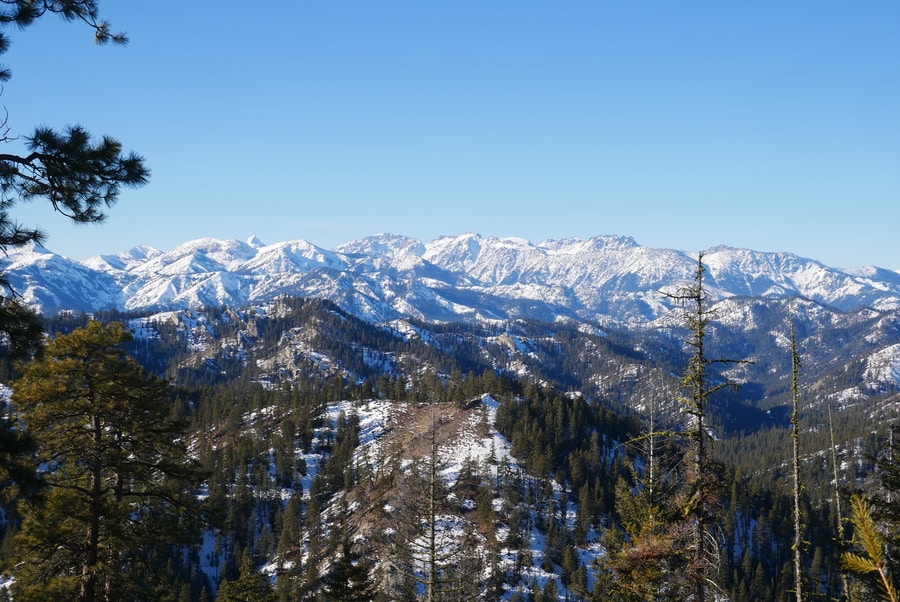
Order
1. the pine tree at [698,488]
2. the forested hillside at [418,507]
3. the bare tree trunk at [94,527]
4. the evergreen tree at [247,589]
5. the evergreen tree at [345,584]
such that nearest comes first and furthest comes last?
the bare tree trunk at [94,527] → the forested hillside at [418,507] → the pine tree at [698,488] → the evergreen tree at [247,589] → the evergreen tree at [345,584]

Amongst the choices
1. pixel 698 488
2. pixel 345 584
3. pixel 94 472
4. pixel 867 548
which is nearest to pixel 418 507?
pixel 345 584

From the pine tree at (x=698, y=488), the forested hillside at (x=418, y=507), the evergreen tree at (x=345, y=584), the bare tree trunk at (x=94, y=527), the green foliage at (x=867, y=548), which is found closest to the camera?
the green foliage at (x=867, y=548)

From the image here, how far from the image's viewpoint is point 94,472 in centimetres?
2041

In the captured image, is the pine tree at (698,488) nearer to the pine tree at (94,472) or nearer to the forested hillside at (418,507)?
the forested hillside at (418,507)

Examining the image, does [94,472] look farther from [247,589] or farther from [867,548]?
[247,589]

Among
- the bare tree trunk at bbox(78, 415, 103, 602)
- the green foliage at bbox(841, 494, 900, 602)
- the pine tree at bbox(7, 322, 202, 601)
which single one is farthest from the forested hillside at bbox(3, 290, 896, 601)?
the green foliage at bbox(841, 494, 900, 602)

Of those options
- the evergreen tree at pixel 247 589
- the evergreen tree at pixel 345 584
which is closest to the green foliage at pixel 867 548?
the evergreen tree at pixel 345 584

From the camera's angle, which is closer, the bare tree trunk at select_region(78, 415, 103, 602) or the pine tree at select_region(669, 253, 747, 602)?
the bare tree trunk at select_region(78, 415, 103, 602)

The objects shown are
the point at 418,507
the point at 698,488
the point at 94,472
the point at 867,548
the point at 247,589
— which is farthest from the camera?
the point at 247,589

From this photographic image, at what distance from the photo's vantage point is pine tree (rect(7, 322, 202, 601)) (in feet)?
63.6

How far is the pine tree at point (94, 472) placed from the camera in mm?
19391

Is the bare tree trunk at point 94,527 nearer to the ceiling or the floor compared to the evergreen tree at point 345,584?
nearer to the ceiling

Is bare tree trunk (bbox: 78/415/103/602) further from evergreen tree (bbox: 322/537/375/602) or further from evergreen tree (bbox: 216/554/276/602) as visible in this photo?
evergreen tree (bbox: 322/537/375/602)

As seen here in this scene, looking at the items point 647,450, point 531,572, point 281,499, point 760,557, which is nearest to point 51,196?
point 647,450
